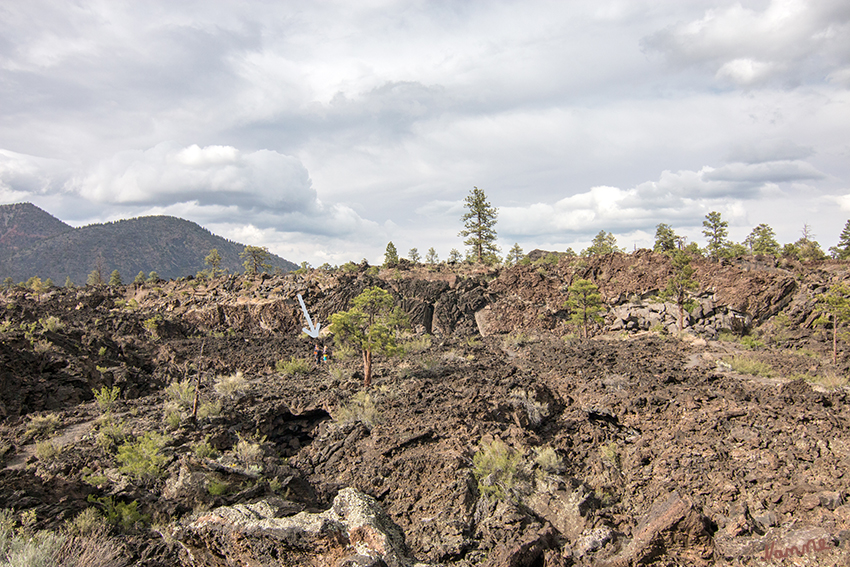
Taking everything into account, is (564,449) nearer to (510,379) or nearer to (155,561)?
(510,379)

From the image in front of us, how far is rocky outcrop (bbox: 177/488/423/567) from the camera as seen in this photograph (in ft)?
22.5

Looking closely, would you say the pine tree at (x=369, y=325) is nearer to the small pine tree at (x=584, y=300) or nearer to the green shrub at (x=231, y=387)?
the green shrub at (x=231, y=387)

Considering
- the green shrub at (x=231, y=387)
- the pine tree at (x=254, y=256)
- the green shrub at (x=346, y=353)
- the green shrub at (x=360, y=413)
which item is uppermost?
the pine tree at (x=254, y=256)

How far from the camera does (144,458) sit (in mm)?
10039

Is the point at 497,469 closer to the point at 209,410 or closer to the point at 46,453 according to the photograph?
the point at 209,410

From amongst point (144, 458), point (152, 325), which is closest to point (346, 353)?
point (144, 458)

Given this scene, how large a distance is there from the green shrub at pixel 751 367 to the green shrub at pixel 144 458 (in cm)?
2012

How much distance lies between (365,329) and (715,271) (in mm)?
27480

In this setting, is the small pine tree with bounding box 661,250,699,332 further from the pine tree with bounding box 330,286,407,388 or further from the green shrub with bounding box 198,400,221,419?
the green shrub with bounding box 198,400,221,419

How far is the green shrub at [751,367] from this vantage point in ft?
55.4

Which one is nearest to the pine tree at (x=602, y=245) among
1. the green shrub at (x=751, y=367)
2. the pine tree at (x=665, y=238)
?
the pine tree at (x=665, y=238)

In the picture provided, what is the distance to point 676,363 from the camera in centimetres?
1906

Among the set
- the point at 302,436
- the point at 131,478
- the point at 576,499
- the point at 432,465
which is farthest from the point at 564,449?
the point at 131,478

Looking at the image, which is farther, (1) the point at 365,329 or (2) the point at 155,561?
(1) the point at 365,329
